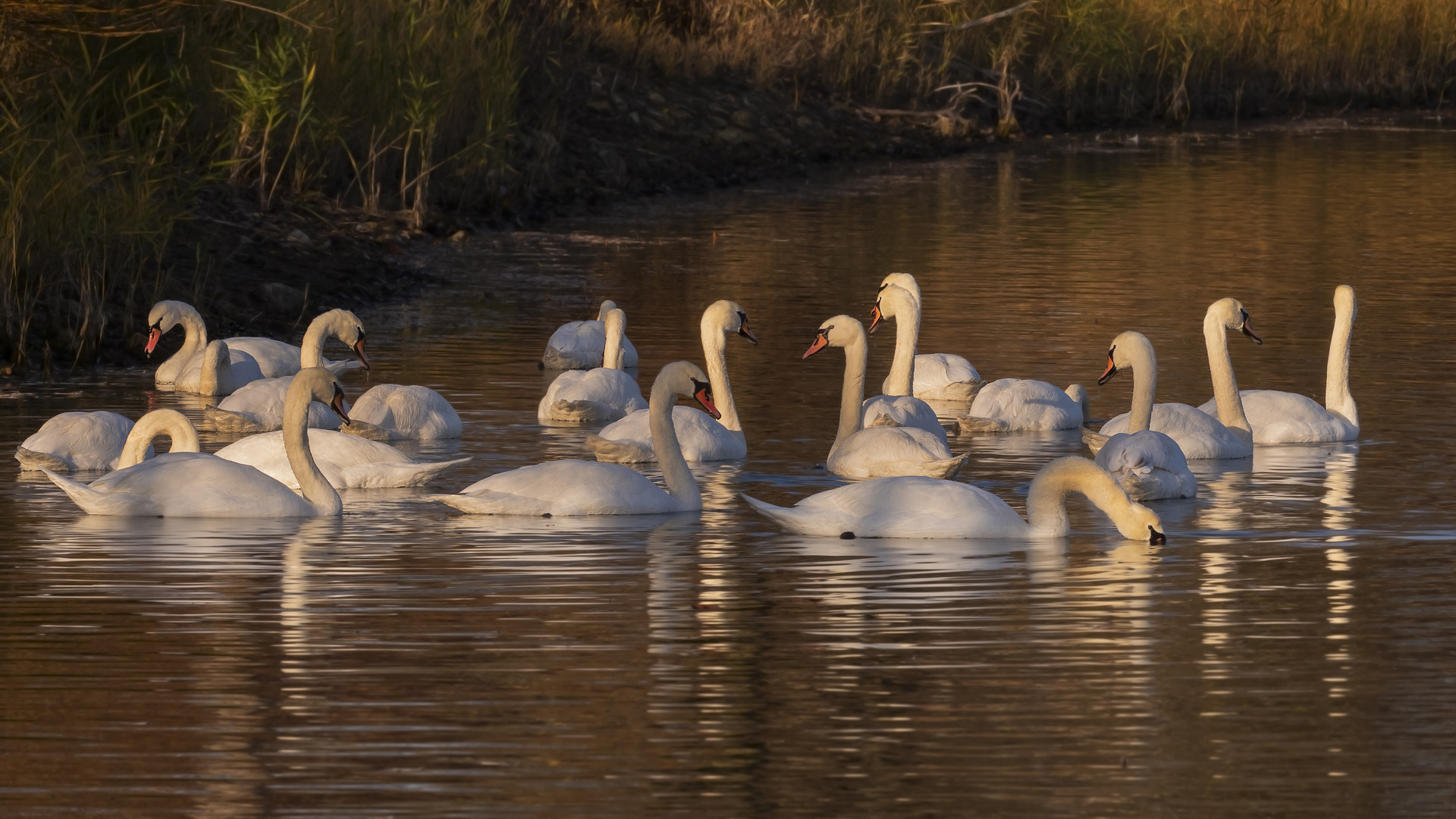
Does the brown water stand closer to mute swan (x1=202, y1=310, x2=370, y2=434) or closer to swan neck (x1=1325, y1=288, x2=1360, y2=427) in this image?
swan neck (x1=1325, y1=288, x2=1360, y2=427)

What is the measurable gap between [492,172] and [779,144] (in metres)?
6.92

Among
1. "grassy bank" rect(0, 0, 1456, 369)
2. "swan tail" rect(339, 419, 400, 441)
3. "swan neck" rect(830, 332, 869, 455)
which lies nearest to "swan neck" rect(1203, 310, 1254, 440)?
"swan neck" rect(830, 332, 869, 455)

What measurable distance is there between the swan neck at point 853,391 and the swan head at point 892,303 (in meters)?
0.95

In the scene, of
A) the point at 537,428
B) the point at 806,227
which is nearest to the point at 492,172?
the point at 806,227

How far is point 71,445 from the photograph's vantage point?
11648 mm

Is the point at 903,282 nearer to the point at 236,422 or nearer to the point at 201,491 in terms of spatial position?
the point at 236,422

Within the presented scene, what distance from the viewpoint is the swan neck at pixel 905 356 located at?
44.9ft

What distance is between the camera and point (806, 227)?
24172mm

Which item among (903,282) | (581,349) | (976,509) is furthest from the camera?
(581,349)

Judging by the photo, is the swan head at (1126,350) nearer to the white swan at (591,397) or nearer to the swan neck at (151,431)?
the white swan at (591,397)

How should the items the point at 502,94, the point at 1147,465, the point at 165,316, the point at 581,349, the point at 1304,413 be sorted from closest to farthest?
the point at 1147,465, the point at 1304,413, the point at 165,316, the point at 581,349, the point at 502,94

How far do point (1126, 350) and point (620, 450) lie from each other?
8.72ft

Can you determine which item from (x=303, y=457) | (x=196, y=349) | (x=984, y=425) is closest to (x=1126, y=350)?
(x=984, y=425)

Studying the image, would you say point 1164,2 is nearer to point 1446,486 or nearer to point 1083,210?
point 1083,210
